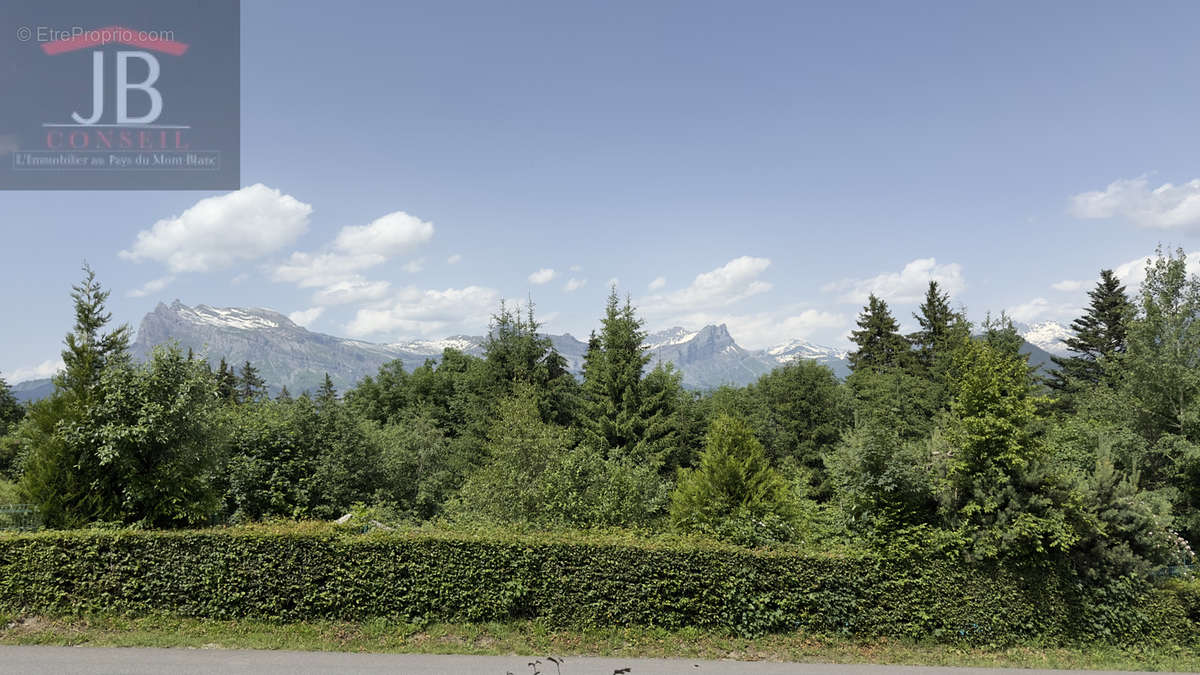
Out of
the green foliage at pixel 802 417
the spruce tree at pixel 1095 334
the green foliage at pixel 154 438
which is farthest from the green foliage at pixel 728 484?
the spruce tree at pixel 1095 334

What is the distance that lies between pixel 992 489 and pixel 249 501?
22.7m

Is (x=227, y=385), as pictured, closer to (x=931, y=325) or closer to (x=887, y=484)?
(x=887, y=484)

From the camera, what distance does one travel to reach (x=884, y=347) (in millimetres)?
62375

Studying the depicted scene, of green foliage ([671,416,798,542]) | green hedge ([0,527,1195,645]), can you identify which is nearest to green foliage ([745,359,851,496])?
green foliage ([671,416,798,542])

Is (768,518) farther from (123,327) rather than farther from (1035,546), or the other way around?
(123,327)

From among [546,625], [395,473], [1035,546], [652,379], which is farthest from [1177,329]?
[395,473]

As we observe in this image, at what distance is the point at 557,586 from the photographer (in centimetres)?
1197

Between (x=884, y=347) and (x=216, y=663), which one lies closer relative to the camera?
(x=216, y=663)

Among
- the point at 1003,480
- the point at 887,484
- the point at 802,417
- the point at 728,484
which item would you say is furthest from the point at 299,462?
the point at 802,417

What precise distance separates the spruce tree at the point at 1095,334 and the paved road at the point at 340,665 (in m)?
47.7

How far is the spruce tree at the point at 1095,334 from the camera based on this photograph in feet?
153

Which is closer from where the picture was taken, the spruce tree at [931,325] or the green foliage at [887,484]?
the green foliage at [887,484]

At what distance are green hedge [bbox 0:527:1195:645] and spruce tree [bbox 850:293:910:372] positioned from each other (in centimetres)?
5128

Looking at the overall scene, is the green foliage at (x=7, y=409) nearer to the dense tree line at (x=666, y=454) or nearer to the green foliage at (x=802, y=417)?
the dense tree line at (x=666, y=454)
